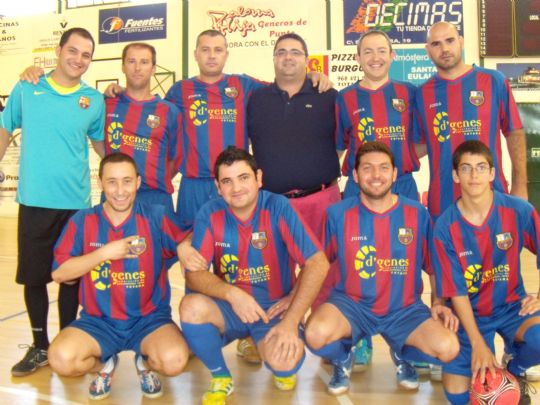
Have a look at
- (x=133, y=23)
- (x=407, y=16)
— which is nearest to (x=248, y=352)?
(x=407, y=16)

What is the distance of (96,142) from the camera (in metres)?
3.59

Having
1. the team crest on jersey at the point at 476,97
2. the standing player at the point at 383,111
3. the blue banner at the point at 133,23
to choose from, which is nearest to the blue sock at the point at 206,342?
the standing player at the point at 383,111

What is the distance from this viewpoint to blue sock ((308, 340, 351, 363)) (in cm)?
277

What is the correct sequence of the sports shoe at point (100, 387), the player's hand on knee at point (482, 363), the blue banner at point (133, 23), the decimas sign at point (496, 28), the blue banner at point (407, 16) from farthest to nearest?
the blue banner at point (133, 23), the blue banner at point (407, 16), the decimas sign at point (496, 28), the sports shoe at point (100, 387), the player's hand on knee at point (482, 363)

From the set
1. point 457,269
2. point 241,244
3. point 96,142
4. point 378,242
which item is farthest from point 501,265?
point 96,142

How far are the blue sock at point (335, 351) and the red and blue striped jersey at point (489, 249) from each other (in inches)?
21.9

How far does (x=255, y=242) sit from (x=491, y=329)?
1.26 metres

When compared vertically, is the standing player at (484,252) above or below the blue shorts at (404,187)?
below

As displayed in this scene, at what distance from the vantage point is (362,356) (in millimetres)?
3256

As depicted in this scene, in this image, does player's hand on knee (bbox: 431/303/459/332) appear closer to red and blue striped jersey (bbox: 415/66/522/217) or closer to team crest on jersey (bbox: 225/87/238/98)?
red and blue striped jersey (bbox: 415/66/522/217)

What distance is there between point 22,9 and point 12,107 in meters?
9.10

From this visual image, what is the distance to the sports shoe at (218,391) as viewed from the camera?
2678 mm

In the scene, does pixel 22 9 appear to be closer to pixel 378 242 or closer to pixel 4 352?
pixel 4 352

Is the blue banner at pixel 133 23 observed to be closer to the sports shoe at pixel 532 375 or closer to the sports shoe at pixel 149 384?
the sports shoe at pixel 149 384
